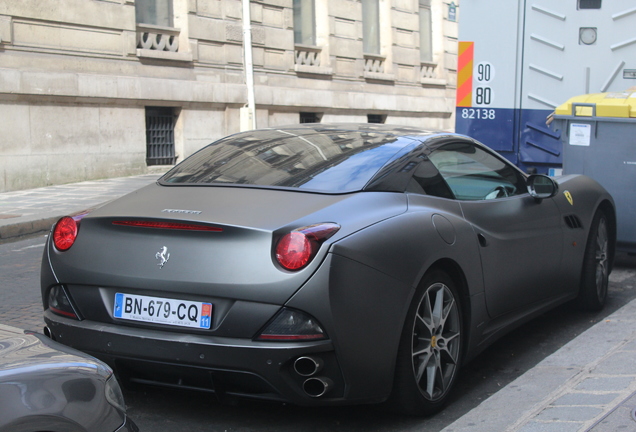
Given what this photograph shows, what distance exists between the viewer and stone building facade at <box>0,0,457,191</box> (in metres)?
14.0

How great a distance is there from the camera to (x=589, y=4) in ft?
29.0

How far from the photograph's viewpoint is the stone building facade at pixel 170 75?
1400cm

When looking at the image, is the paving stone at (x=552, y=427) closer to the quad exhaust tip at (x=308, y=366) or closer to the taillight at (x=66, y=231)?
the quad exhaust tip at (x=308, y=366)

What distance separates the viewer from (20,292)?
21.9ft

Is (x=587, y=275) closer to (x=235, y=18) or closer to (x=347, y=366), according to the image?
(x=347, y=366)

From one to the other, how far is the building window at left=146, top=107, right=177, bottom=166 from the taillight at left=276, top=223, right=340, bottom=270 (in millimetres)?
13582

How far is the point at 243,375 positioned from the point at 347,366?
429 mm

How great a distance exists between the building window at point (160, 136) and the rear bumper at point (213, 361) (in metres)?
13.3

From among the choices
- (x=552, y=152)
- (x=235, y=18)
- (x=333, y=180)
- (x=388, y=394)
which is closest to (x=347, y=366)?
(x=388, y=394)

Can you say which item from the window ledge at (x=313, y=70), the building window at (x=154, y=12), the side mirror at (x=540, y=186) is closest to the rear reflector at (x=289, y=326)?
the side mirror at (x=540, y=186)

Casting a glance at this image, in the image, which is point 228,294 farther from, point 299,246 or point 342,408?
point 342,408

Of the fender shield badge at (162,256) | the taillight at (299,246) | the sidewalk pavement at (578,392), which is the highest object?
the taillight at (299,246)

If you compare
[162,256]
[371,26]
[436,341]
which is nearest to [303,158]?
[162,256]

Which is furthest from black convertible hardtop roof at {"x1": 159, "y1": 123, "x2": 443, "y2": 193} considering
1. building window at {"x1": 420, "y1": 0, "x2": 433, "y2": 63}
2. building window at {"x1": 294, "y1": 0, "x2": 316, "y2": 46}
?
building window at {"x1": 420, "y1": 0, "x2": 433, "y2": 63}
